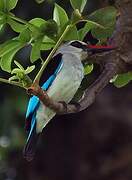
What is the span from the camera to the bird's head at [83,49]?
1516 millimetres

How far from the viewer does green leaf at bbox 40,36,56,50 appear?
1.52m

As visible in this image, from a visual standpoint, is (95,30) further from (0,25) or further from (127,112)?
(127,112)

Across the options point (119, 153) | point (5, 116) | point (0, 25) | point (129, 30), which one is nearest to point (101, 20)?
point (129, 30)

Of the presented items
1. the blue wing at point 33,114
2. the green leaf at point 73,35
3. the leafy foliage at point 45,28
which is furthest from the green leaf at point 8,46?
the blue wing at point 33,114

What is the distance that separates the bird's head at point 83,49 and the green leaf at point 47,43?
0.10 metres

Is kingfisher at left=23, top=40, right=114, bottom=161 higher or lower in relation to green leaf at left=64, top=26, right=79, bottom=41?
lower

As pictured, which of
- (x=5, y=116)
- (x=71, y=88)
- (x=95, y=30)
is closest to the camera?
(x=95, y=30)

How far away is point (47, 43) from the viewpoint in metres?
1.53

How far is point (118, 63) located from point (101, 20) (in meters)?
0.10

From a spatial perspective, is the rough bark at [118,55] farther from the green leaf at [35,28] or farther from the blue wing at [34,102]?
the blue wing at [34,102]

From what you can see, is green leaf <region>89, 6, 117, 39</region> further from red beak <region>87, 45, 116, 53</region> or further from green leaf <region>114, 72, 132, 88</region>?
green leaf <region>114, 72, 132, 88</region>

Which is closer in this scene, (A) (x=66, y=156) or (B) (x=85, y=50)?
(B) (x=85, y=50)

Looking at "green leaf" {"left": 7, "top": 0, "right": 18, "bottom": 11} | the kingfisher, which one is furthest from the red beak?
"green leaf" {"left": 7, "top": 0, "right": 18, "bottom": 11}

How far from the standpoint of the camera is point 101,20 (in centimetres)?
142
